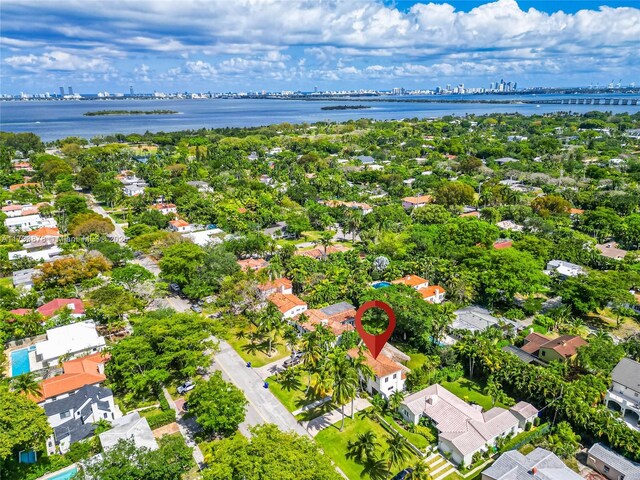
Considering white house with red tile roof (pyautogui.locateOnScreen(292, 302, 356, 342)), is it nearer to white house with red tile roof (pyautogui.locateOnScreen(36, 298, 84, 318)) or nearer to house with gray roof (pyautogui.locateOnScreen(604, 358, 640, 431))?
house with gray roof (pyautogui.locateOnScreen(604, 358, 640, 431))

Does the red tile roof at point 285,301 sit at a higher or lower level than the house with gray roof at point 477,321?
higher

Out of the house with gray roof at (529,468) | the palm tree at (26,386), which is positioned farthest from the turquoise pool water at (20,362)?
the house with gray roof at (529,468)

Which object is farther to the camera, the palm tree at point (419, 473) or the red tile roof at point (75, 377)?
the red tile roof at point (75, 377)

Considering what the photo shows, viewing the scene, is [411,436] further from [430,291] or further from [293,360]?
[430,291]

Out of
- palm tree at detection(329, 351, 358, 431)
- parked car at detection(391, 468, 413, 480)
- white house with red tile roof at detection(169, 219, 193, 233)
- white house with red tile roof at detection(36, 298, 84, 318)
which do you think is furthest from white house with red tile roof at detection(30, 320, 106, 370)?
white house with red tile roof at detection(169, 219, 193, 233)

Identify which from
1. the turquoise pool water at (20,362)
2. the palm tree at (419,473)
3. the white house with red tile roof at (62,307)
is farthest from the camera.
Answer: the white house with red tile roof at (62,307)

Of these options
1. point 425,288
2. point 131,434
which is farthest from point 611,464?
point 131,434

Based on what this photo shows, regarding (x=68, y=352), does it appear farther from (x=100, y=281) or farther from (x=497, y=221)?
(x=497, y=221)

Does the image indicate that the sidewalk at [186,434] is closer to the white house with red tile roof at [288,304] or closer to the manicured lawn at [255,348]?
the manicured lawn at [255,348]
